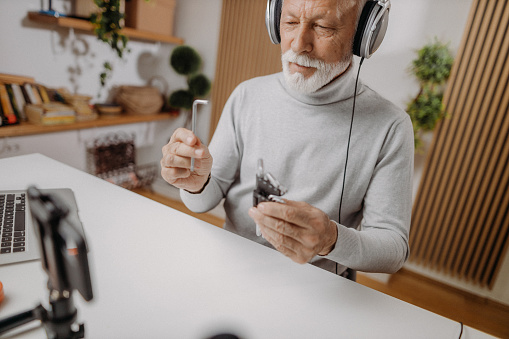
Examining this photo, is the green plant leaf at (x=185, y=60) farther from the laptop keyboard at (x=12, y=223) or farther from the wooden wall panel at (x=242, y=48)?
the laptop keyboard at (x=12, y=223)

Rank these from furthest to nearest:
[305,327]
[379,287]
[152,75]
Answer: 1. [152,75]
2. [379,287]
3. [305,327]

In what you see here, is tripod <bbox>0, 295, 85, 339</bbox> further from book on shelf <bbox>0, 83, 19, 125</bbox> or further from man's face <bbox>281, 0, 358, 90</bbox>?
book on shelf <bbox>0, 83, 19, 125</bbox>

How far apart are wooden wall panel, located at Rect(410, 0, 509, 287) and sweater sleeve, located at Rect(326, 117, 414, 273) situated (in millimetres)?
1404

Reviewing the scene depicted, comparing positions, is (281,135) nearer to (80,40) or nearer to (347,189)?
(347,189)

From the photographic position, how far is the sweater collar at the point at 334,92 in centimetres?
113

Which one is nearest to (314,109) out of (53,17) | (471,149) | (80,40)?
(471,149)

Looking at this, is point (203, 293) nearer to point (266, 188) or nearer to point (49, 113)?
point (266, 188)

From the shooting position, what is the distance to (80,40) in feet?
8.76

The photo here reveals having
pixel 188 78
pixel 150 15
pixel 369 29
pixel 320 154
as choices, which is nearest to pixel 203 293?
pixel 320 154

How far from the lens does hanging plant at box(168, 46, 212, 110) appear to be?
9.61ft

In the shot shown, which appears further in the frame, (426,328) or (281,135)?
(281,135)

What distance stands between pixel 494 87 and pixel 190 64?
7.45ft

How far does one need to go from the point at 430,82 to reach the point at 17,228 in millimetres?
2347

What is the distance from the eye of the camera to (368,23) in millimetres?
979
